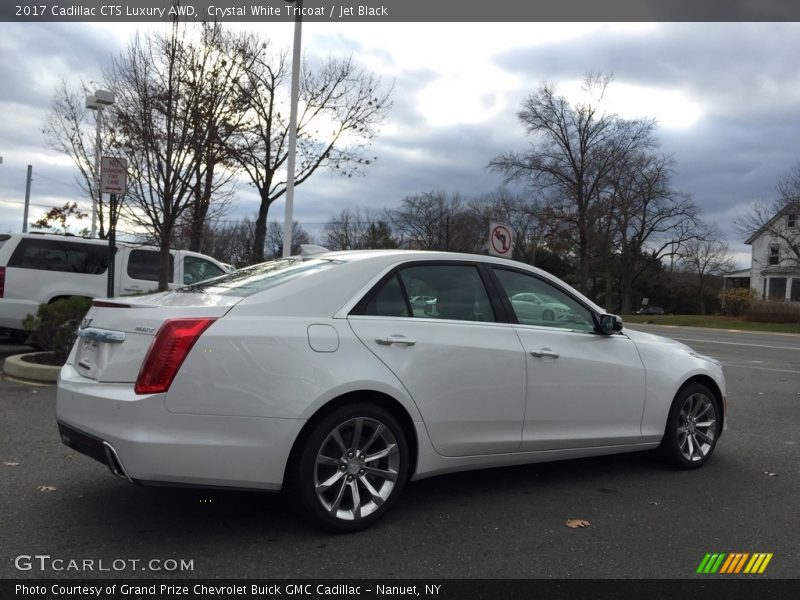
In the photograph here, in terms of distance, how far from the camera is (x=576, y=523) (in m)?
4.12

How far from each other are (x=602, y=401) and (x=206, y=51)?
9.09m

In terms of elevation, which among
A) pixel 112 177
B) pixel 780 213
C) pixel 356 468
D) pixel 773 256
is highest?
pixel 780 213

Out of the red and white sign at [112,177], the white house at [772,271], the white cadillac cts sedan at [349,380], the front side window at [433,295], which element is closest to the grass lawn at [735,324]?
the white house at [772,271]

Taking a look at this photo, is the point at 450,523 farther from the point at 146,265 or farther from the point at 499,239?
the point at 146,265

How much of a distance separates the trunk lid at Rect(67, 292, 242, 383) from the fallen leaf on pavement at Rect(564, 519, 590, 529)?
2.35 metres

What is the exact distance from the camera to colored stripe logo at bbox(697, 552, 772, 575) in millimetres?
3514

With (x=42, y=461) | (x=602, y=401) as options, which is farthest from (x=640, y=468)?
(x=42, y=461)

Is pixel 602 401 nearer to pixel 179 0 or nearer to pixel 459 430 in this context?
pixel 459 430

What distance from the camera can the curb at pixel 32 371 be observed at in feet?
27.2

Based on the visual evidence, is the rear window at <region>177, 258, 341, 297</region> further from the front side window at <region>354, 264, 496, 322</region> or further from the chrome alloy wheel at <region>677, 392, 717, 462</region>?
the chrome alloy wheel at <region>677, 392, 717, 462</region>

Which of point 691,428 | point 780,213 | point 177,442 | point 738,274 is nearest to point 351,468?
point 177,442

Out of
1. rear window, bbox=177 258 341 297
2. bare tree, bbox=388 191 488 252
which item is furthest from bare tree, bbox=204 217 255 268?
rear window, bbox=177 258 341 297

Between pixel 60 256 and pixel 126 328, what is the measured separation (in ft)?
26.7

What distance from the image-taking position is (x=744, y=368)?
512 inches
